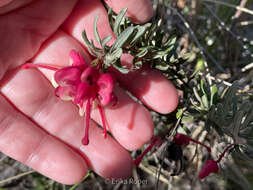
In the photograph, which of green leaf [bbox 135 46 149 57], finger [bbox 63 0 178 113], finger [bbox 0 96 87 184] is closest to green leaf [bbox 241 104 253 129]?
finger [bbox 63 0 178 113]

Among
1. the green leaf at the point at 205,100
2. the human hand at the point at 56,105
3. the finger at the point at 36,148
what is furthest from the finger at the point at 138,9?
the finger at the point at 36,148

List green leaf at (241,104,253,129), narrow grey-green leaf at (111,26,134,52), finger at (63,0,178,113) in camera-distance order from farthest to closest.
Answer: finger at (63,0,178,113) → green leaf at (241,104,253,129) → narrow grey-green leaf at (111,26,134,52)

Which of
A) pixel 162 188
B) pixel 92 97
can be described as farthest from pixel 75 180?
pixel 162 188

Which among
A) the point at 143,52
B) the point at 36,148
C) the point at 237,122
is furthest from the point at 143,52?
the point at 36,148

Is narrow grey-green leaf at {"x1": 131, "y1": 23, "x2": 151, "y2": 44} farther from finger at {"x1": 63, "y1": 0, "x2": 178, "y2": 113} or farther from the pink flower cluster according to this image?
the pink flower cluster

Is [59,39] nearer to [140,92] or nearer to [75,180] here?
[140,92]

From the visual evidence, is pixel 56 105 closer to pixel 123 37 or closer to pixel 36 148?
pixel 36 148

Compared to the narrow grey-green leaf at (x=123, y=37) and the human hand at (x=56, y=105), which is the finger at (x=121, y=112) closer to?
the human hand at (x=56, y=105)
